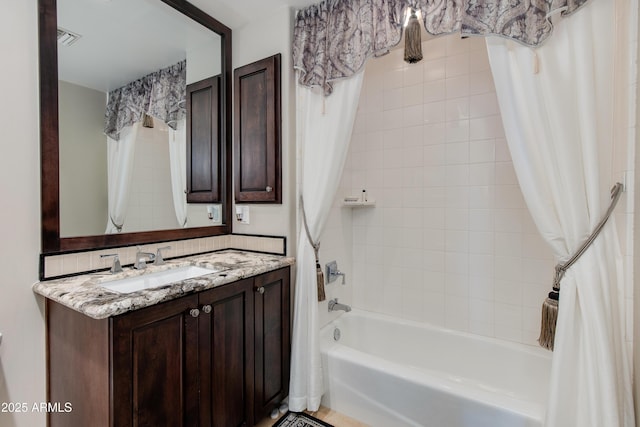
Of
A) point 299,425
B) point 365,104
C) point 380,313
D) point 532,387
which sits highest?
point 365,104

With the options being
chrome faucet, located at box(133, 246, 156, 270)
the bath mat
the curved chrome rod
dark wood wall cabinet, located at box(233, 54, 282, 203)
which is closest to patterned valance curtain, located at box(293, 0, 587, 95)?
dark wood wall cabinet, located at box(233, 54, 282, 203)

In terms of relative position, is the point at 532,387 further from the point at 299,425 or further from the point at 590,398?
the point at 299,425

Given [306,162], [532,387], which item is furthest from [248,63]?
[532,387]

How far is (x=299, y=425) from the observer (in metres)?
1.72

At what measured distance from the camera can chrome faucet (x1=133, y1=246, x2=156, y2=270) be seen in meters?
1.58

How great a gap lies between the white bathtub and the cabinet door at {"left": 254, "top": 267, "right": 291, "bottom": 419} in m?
0.28

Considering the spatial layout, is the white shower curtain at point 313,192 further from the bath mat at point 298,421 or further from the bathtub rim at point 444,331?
the bathtub rim at point 444,331

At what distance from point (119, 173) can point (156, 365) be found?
1071 mm

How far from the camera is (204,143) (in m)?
2.07

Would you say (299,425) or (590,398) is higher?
(590,398)

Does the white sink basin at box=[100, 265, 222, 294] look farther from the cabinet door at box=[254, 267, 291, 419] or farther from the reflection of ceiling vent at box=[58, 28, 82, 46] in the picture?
the reflection of ceiling vent at box=[58, 28, 82, 46]

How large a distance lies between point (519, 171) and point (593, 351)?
74 centimetres

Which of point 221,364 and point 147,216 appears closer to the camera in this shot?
point 221,364

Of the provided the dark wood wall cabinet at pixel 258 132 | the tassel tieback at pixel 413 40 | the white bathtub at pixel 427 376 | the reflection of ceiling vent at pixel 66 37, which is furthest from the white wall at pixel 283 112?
the reflection of ceiling vent at pixel 66 37
